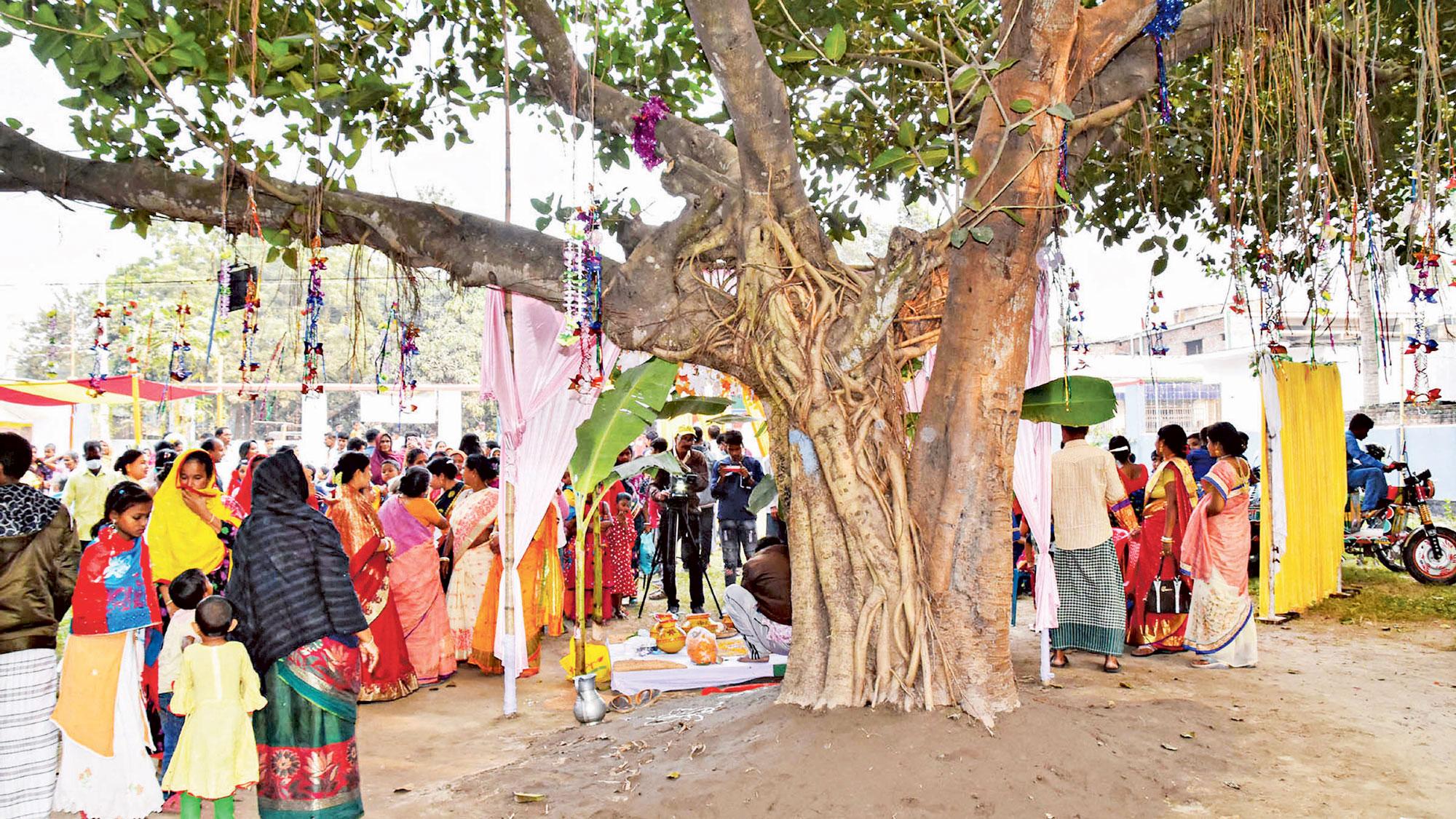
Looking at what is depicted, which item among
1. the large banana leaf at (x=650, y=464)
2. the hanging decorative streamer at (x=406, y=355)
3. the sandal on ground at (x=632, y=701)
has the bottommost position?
the sandal on ground at (x=632, y=701)

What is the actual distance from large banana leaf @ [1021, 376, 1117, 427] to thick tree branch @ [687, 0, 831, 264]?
1.52 meters

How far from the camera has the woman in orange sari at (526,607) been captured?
22.9 feet

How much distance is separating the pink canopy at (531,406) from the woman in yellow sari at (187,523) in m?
1.57

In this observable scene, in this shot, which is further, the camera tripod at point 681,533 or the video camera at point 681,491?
the camera tripod at point 681,533

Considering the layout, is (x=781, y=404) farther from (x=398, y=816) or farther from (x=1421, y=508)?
(x=1421, y=508)

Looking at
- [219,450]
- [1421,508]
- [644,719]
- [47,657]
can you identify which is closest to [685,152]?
[644,719]

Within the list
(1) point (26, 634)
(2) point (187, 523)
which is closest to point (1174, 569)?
(2) point (187, 523)

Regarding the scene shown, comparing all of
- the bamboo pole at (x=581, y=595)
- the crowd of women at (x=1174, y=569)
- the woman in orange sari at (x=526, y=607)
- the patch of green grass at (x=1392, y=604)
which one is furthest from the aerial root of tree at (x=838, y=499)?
the patch of green grass at (x=1392, y=604)

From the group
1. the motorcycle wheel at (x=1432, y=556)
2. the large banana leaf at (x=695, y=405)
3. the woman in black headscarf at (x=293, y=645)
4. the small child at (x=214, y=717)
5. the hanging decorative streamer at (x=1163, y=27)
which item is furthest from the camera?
the motorcycle wheel at (x=1432, y=556)

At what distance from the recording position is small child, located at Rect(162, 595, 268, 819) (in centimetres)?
355

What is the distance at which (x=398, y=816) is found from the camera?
4.22 metres

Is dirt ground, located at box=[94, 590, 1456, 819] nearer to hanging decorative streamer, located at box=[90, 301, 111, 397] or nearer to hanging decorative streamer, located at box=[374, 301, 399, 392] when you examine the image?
hanging decorative streamer, located at box=[374, 301, 399, 392]

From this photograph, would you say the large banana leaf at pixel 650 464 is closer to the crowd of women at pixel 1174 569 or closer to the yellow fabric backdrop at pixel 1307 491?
the crowd of women at pixel 1174 569

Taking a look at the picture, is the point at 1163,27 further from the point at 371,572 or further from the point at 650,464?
the point at 371,572
